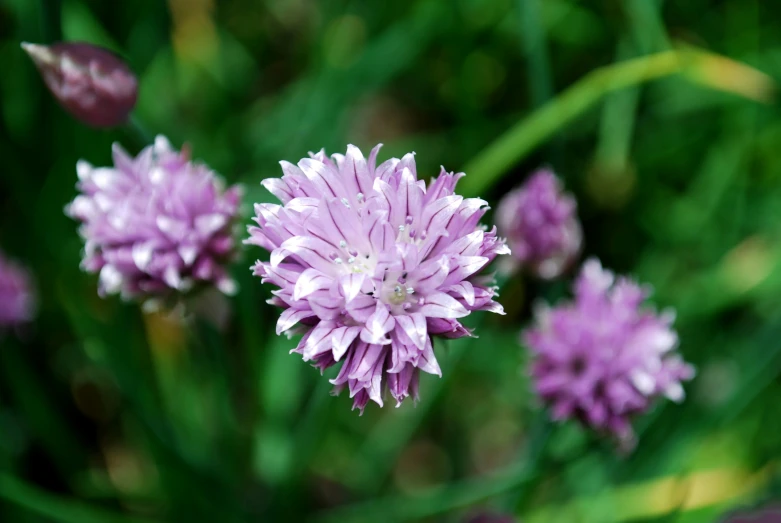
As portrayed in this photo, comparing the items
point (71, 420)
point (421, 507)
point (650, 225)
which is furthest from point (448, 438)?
point (71, 420)

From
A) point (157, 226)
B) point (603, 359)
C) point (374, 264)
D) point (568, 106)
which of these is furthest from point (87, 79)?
point (603, 359)

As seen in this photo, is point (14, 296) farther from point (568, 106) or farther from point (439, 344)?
point (568, 106)

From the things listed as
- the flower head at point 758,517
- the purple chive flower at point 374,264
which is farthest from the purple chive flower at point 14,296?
the flower head at point 758,517

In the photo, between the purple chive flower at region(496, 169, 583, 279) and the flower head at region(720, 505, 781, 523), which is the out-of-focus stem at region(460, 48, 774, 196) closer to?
the purple chive flower at region(496, 169, 583, 279)

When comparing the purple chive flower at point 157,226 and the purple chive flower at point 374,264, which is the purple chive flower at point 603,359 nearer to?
the purple chive flower at point 374,264

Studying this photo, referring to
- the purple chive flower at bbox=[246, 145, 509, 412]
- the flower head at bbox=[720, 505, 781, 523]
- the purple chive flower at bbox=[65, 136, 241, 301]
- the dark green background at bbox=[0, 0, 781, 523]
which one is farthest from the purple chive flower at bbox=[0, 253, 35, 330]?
the flower head at bbox=[720, 505, 781, 523]

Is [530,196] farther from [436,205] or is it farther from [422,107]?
[422,107]
